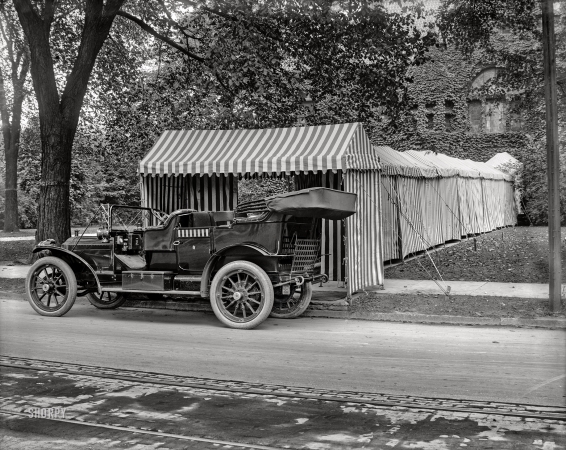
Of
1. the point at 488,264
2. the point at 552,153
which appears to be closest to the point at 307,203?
the point at 552,153

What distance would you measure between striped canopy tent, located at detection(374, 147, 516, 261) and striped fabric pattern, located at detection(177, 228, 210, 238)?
578cm

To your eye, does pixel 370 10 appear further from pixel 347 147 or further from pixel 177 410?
pixel 177 410

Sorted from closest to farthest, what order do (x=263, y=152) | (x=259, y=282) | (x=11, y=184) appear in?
(x=259, y=282), (x=263, y=152), (x=11, y=184)

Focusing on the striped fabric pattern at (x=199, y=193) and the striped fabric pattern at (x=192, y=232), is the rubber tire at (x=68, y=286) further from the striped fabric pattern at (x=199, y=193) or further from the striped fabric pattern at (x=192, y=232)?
the striped fabric pattern at (x=199, y=193)

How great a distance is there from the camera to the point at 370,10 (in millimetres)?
15422

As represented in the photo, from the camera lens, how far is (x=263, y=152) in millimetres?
12500

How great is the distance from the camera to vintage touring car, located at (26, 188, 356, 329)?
9.86m

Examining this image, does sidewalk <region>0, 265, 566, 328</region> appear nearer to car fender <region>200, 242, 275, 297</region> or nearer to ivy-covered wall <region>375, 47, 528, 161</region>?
car fender <region>200, 242, 275, 297</region>

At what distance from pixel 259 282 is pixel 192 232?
4.68 feet

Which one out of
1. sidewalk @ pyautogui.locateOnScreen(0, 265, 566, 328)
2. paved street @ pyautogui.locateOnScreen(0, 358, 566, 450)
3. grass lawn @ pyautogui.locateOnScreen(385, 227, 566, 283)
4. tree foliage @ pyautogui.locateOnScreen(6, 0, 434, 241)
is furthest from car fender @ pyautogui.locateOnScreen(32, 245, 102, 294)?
grass lawn @ pyautogui.locateOnScreen(385, 227, 566, 283)

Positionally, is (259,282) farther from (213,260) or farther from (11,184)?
(11,184)

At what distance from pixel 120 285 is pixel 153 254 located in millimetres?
771

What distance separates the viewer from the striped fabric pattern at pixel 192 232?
1034 centimetres

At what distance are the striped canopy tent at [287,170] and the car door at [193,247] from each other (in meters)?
2.17
